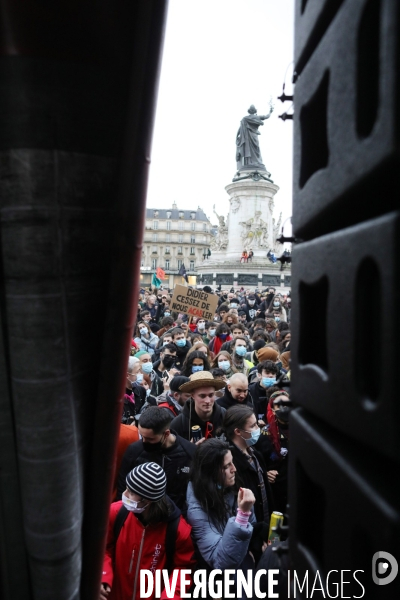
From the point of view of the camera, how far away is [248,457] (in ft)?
12.6

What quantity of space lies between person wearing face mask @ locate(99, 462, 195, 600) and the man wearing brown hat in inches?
67.6

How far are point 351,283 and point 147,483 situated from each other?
2.48 meters

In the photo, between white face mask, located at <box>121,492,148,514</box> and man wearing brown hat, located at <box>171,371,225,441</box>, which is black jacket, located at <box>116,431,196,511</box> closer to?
white face mask, located at <box>121,492,148,514</box>

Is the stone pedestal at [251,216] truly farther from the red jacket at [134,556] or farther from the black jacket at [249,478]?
the red jacket at [134,556]

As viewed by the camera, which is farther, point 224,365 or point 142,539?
point 224,365

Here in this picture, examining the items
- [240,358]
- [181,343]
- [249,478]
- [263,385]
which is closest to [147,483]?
[249,478]

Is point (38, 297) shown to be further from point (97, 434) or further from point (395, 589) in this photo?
point (395, 589)

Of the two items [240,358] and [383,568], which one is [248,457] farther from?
[240,358]

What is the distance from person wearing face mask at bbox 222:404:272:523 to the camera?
3725 mm

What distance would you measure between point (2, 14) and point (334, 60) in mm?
755

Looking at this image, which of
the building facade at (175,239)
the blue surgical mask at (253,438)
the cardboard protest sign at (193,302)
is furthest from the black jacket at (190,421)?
the building facade at (175,239)

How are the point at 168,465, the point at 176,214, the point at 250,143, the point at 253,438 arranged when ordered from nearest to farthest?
1. the point at 168,465
2. the point at 253,438
3. the point at 250,143
4. the point at 176,214

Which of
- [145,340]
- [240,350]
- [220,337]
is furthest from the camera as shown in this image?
[220,337]

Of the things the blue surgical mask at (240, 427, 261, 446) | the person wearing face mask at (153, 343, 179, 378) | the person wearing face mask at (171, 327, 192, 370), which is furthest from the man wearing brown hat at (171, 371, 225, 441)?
the person wearing face mask at (171, 327, 192, 370)
